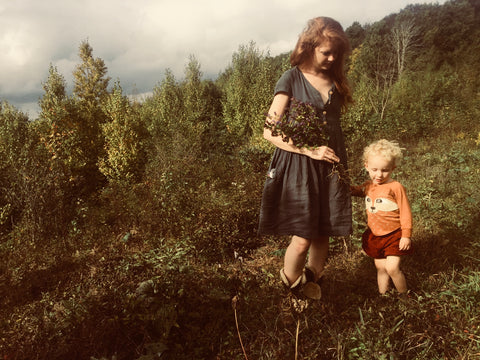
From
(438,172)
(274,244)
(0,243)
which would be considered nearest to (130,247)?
(274,244)

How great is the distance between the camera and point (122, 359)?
2.15 m

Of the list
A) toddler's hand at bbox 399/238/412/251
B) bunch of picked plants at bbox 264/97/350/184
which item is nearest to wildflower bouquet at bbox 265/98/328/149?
bunch of picked plants at bbox 264/97/350/184

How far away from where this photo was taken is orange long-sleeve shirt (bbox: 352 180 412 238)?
2295 mm

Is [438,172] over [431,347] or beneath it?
over

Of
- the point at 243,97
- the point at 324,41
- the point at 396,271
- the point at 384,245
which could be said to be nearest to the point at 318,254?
the point at 384,245

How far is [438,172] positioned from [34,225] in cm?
858

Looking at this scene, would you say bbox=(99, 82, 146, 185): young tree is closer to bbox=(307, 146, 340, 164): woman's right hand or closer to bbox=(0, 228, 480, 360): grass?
bbox=(0, 228, 480, 360): grass

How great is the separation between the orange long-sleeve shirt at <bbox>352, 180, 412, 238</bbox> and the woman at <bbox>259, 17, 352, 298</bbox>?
0.41 m

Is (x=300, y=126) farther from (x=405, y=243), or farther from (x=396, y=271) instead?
(x=396, y=271)

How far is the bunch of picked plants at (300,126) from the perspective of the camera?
1870 millimetres

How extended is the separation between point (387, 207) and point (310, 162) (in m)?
0.84

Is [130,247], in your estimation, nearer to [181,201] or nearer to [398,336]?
[181,201]

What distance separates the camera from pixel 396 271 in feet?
7.89

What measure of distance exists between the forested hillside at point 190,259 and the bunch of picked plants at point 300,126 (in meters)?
1.26
